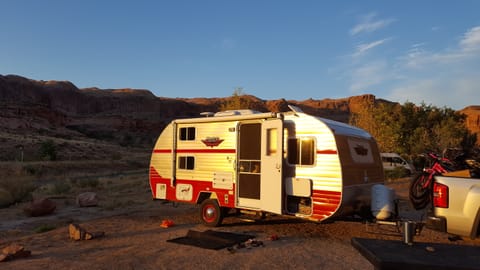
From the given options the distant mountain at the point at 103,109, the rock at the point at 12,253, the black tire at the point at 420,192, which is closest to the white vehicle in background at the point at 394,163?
the black tire at the point at 420,192

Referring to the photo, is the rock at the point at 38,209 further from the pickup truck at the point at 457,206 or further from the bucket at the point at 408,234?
the bucket at the point at 408,234

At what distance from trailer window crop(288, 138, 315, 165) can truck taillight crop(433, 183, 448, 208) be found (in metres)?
2.64

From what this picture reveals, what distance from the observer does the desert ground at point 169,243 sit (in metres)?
6.88

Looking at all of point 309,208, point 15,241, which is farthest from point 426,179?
point 15,241

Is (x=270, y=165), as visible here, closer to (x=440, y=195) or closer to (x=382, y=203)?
(x=382, y=203)

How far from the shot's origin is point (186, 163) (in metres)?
10.9

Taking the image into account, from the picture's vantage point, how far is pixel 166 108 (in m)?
127

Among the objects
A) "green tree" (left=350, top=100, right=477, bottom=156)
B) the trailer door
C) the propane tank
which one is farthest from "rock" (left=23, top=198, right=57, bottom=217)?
"green tree" (left=350, top=100, right=477, bottom=156)

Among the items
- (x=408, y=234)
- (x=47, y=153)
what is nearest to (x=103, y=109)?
(x=47, y=153)

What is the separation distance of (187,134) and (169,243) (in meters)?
3.57

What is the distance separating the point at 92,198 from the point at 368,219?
35.0 ft

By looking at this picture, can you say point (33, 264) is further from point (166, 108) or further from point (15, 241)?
point (166, 108)

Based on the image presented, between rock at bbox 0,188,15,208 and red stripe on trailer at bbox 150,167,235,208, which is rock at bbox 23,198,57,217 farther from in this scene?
red stripe on trailer at bbox 150,167,235,208

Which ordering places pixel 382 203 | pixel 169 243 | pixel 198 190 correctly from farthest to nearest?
pixel 198 190 → pixel 169 243 → pixel 382 203
